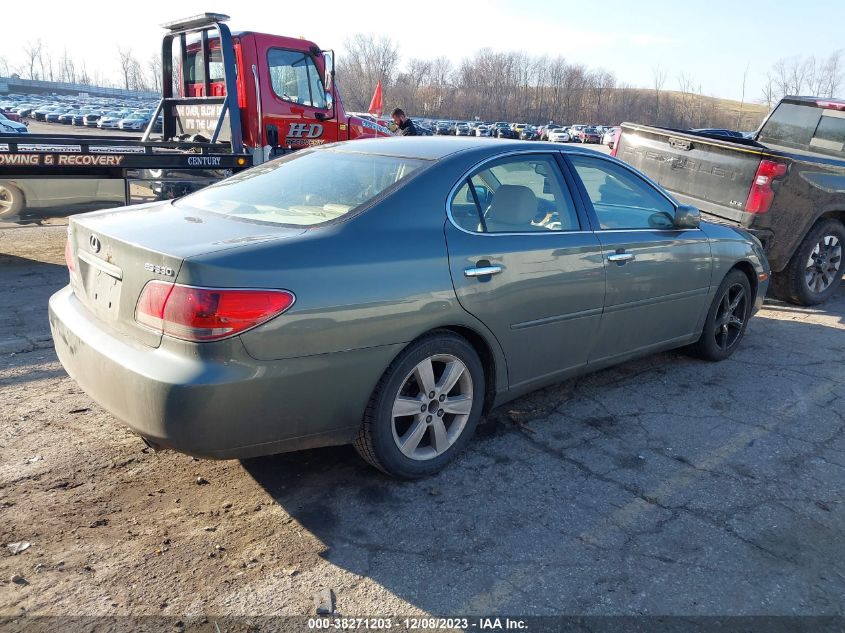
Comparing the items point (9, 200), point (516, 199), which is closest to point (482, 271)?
point (516, 199)

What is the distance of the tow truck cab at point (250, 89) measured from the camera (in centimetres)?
897

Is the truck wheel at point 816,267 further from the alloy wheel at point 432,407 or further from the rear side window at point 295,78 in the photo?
the rear side window at point 295,78

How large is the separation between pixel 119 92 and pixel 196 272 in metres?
142

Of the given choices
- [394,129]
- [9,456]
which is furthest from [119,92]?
[9,456]

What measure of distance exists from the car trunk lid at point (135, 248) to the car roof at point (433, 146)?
945mm

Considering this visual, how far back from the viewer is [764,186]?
656cm

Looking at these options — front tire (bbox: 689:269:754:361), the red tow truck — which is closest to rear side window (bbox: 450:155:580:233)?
front tire (bbox: 689:269:754:361)

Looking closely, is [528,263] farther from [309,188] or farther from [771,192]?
[771,192]

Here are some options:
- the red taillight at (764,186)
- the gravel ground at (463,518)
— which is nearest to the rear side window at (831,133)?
the red taillight at (764,186)

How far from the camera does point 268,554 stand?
274cm

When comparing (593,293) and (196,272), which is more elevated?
(196,272)

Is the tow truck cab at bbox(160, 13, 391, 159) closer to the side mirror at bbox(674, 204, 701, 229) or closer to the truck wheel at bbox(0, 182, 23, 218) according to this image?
the truck wheel at bbox(0, 182, 23, 218)

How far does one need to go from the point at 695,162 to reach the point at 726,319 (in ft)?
8.65

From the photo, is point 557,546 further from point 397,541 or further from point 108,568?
point 108,568
